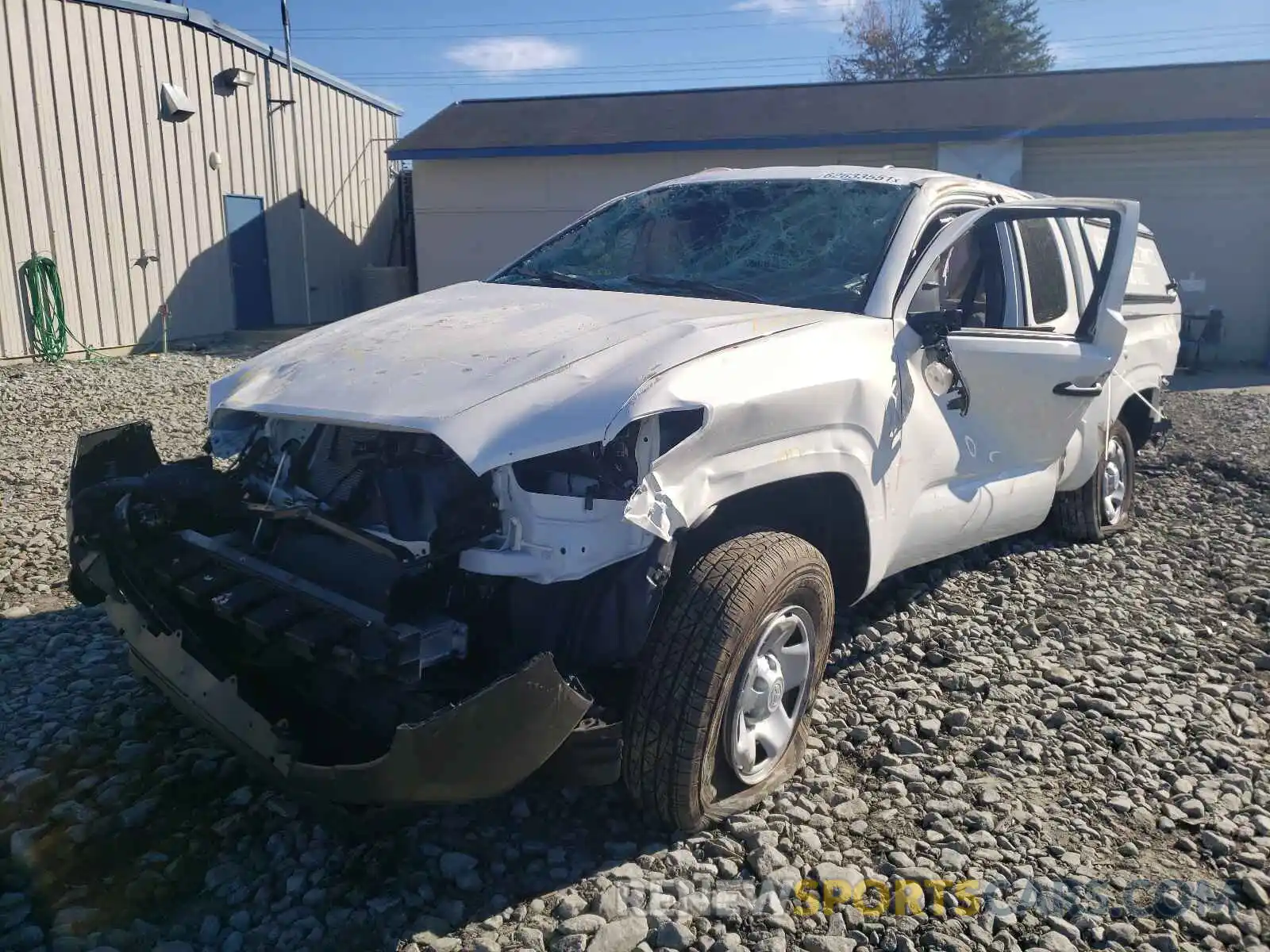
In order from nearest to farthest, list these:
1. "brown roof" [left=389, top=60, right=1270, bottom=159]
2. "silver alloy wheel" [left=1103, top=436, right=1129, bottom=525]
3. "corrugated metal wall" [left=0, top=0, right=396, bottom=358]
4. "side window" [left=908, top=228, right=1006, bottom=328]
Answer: "side window" [left=908, top=228, right=1006, bottom=328]
"silver alloy wheel" [left=1103, top=436, right=1129, bottom=525]
"corrugated metal wall" [left=0, top=0, right=396, bottom=358]
"brown roof" [left=389, top=60, right=1270, bottom=159]

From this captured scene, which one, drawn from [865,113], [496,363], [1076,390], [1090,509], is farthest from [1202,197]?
[496,363]

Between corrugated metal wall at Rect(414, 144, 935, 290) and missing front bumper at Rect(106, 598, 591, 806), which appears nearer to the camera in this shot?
missing front bumper at Rect(106, 598, 591, 806)

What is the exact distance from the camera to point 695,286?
3.88m

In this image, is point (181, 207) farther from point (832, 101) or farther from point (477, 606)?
point (477, 606)

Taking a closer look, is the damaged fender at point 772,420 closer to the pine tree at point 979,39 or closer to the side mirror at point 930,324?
the side mirror at point 930,324

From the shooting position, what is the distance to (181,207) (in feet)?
48.2

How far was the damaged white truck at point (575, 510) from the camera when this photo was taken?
2619mm

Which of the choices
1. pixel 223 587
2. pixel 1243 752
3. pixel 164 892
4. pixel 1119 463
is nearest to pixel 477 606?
pixel 223 587

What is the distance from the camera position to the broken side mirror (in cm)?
362

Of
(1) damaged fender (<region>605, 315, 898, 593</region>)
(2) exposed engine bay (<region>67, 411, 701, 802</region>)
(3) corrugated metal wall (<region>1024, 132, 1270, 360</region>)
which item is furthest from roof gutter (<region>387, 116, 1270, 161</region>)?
(2) exposed engine bay (<region>67, 411, 701, 802</region>)

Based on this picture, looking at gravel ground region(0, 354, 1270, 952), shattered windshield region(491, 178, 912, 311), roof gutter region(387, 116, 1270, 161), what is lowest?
gravel ground region(0, 354, 1270, 952)

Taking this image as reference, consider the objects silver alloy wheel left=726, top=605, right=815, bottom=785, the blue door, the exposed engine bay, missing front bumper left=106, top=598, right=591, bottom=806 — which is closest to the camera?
missing front bumper left=106, top=598, right=591, bottom=806

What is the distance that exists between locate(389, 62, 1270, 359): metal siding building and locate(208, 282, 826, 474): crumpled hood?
1233 centimetres

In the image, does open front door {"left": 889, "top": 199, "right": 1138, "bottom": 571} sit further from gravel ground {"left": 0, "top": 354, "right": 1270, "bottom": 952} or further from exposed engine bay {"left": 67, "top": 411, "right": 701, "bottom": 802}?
exposed engine bay {"left": 67, "top": 411, "right": 701, "bottom": 802}
